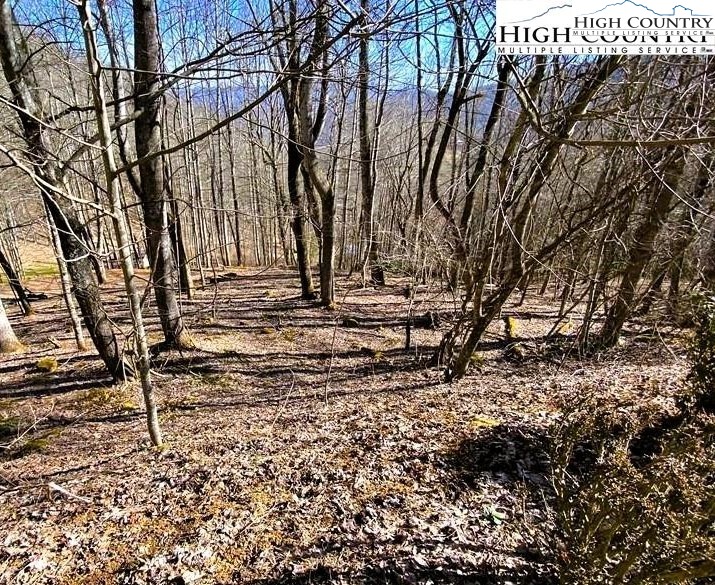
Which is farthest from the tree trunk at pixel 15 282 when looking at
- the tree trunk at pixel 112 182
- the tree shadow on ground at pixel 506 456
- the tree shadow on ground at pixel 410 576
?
the tree shadow on ground at pixel 506 456

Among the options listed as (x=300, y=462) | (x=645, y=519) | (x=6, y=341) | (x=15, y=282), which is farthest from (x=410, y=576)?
(x=15, y=282)

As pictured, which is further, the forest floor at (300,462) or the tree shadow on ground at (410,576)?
the forest floor at (300,462)

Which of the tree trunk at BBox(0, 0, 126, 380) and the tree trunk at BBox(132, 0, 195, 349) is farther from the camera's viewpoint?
the tree trunk at BBox(132, 0, 195, 349)

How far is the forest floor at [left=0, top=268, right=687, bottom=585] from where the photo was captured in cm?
240

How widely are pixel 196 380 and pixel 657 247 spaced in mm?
6170

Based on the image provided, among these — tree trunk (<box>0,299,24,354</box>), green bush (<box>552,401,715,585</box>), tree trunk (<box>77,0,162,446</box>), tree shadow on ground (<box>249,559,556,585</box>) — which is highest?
tree trunk (<box>77,0,162,446</box>)

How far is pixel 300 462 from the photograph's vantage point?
337cm

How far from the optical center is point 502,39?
3.42 m

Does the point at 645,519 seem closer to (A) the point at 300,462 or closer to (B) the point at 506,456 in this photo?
(B) the point at 506,456

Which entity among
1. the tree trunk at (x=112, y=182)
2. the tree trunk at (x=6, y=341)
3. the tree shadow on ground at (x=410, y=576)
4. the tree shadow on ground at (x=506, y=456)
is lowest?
the tree trunk at (x=6, y=341)

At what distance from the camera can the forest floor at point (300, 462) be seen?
2404 mm

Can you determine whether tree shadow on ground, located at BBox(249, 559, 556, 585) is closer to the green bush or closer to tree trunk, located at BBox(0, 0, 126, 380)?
the green bush

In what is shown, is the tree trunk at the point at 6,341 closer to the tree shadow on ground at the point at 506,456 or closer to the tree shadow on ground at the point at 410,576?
the tree shadow on ground at the point at 410,576

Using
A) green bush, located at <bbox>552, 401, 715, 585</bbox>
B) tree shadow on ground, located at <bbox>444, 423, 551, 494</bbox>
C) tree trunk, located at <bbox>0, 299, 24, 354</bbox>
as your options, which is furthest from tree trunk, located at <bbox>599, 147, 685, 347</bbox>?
tree trunk, located at <bbox>0, 299, 24, 354</bbox>
